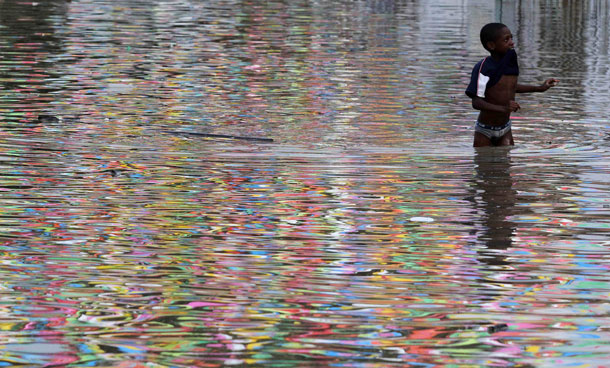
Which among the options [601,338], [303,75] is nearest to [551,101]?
[303,75]

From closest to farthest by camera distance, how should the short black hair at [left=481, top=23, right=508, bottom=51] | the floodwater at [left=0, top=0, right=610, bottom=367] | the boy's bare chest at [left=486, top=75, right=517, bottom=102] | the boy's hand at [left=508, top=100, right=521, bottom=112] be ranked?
the floodwater at [left=0, top=0, right=610, bottom=367] < the boy's hand at [left=508, top=100, right=521, bottom=112] < the short black hair at [left=481, top=23, right=508, bottom=51] < the boy's bare chest at [left=486, top=75, right=517, bottom=102]

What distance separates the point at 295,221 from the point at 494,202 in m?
1.47

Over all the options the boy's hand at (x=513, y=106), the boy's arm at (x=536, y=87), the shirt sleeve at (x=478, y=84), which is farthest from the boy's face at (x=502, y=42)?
the boy's hand at (x=513, y=106)

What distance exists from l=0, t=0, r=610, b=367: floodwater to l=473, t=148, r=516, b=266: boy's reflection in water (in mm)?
26

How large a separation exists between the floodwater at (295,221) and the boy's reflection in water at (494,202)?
0.03 metres

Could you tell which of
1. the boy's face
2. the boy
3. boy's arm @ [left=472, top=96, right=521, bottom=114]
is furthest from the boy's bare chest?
the boy's face

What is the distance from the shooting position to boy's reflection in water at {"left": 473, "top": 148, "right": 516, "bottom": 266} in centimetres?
745

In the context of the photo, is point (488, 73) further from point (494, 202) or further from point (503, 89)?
point (494, 202)

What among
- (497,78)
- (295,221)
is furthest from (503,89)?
(295,221)

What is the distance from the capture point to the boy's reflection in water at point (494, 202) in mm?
7449

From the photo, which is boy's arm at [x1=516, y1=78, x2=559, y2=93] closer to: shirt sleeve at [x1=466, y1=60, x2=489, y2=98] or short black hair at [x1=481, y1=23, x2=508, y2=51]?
shirt sleeve at [x1=466, y1=60, x2=489, y2=98]

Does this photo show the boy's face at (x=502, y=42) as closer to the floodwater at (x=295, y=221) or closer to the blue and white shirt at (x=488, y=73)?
the blue and white shirt at (x=488, y=73)

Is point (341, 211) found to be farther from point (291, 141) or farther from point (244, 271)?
point (291, 141)

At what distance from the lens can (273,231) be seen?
7.85 meters
